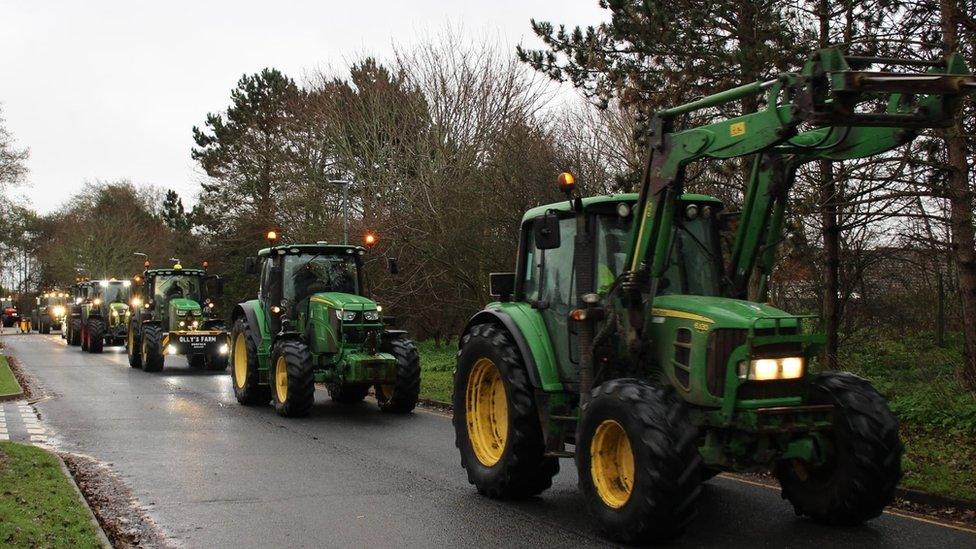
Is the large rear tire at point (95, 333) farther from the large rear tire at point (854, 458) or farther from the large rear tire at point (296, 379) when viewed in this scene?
the large rear tire at point (854, 458)

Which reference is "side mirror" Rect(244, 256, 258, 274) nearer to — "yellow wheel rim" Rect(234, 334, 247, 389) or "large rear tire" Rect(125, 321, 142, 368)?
"yellow wheel rim" Rect(234, 334, 247, 389)

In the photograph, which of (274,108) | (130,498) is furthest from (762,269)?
(274,108)

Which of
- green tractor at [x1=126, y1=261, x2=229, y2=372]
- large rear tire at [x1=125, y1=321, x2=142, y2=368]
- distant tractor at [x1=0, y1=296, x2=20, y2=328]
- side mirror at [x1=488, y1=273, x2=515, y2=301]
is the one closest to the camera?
side mirror at [x1=488, y1=273, x2=515, y2=301]

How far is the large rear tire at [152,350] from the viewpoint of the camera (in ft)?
79.1

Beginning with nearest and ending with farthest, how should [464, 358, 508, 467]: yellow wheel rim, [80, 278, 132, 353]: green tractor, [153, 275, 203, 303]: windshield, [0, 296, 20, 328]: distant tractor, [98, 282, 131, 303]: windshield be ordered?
[464, 358, 508, 467]: yellow wheel rim < [153, 275, 203, 303]: windshield < [80, 278, 132, 353]: green tractor < [98, 282, 131, 303]: windshield < [0, 296, 20, 328]: distant tractor

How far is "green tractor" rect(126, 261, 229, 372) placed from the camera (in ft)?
79.7

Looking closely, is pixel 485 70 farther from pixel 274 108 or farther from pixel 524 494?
pixel 524 494

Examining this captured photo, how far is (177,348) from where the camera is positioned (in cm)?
2430

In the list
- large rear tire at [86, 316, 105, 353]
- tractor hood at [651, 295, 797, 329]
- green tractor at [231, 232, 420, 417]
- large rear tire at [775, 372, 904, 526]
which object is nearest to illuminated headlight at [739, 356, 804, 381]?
tractor hood at [651, 295, 797, 329]

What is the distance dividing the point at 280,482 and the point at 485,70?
23.7 m

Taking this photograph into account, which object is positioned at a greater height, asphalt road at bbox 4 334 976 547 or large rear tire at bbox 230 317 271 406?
large rear tire at bbox 230 317 271 406

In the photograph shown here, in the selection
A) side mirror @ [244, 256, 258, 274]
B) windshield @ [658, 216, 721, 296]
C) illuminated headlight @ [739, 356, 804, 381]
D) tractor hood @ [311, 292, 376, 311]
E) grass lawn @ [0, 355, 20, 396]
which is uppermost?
side mirror @ [244, 256, 258, 274]

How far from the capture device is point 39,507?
767cm

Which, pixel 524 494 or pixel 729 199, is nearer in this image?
pixel 524 494
